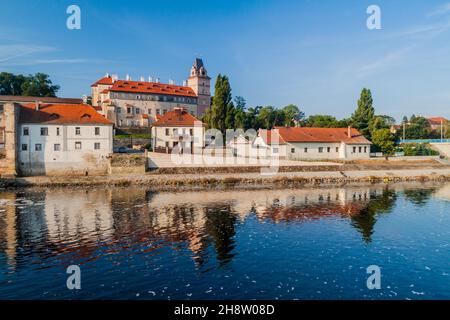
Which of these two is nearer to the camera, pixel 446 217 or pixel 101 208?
pixel 446 217

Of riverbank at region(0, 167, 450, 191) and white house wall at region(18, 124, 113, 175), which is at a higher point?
white house wall at region(18, 124, 113, 175)

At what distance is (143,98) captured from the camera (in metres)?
83.9

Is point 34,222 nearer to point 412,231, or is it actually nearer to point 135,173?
point 135,173

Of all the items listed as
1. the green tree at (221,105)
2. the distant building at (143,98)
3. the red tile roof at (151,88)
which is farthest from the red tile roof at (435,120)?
the green tree at (221,105)

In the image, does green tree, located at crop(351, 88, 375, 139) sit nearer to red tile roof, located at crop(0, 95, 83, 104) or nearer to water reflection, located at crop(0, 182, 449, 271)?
water reflection, located at crop(0, 182, 449, 271)

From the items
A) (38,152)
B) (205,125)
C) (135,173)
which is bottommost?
(135,173)

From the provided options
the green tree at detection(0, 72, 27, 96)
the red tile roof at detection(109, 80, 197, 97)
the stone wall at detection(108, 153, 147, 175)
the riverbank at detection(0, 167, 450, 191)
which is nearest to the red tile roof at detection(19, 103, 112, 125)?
the stone wall at detection(108, 153, 147, 175)

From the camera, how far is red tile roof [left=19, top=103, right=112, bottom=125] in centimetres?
4675

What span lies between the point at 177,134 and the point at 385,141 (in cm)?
3662

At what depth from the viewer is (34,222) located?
85.3 feet

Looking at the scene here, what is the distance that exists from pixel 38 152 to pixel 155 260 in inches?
1375
